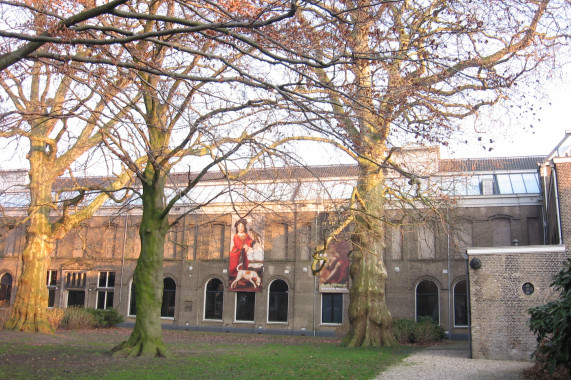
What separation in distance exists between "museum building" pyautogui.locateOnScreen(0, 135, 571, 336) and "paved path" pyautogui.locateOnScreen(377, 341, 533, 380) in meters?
12.4

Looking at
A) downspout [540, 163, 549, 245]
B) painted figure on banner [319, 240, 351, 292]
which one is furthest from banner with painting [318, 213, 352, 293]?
downspout [540, 163, 549, 245]

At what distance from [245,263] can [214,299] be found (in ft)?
11.1

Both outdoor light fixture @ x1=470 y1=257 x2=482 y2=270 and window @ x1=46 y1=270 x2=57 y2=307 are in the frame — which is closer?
outdoor light fixture @ x1=470 y1=257 x2=482 y2=270

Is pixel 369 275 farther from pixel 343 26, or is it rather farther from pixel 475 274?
pixel 343 26

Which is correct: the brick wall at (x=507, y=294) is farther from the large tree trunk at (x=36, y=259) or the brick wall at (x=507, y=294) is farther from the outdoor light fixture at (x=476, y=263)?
the large tree trunk at (x=36, y=259)

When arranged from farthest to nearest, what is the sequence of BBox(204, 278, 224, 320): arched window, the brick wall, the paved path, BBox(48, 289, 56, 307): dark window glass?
BBox(48, 289, 56, 307): dark window glass, BBox(204, 278, 224, 320): arched window, the brick wall, the paved path

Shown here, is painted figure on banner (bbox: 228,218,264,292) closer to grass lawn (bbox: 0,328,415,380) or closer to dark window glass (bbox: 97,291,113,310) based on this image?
dark window glass (bbox: 97,291,113,310)

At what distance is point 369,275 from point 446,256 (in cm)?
1285

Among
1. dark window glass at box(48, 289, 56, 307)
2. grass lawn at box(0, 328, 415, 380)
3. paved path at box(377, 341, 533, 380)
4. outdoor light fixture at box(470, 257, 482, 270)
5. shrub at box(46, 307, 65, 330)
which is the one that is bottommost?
paved path at box(377, 341, 533, 380)

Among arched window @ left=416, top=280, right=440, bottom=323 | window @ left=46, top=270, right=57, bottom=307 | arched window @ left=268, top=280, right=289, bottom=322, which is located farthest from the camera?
window @ left=46, top=270, right=57, bottom=307

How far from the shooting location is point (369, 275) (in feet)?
67.3

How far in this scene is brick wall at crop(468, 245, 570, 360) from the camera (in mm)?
16531

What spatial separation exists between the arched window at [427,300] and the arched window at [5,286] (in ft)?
94.6

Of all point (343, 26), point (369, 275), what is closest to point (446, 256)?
point (369, 275)
